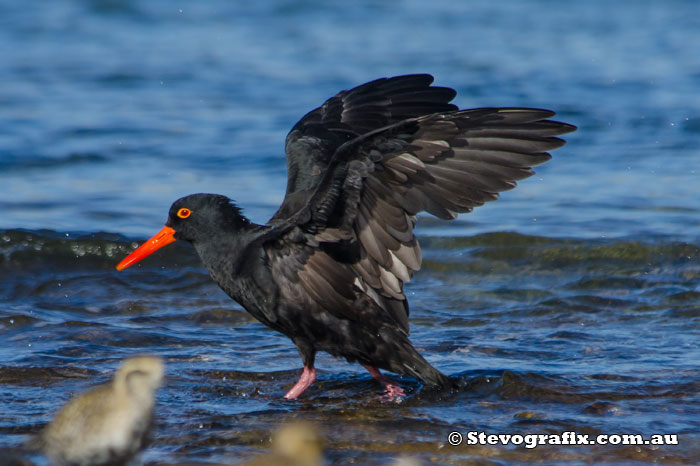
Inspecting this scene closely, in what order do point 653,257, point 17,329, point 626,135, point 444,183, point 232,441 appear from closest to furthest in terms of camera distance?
point 232,441, point 444,183, point 17,329, point 653,257, point 626,135

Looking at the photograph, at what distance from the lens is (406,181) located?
5234 mm

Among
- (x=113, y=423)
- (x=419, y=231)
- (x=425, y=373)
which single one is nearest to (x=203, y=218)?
(x=425, y=373)

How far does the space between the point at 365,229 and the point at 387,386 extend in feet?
3.21

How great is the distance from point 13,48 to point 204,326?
520 inches

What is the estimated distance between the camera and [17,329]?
22.2 feet

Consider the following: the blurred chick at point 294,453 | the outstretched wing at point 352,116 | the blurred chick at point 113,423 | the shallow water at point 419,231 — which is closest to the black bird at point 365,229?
the outstretched wing at point 352,116

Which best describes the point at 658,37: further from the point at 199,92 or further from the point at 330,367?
the point at 330,367

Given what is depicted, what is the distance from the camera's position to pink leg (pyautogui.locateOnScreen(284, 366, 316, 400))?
554 cm

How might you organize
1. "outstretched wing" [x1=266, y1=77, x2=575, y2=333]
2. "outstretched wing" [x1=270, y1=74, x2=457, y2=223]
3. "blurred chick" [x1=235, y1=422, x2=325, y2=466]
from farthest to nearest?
"outstretched wing" [x1=270, y1=74, x2=457, y2=223] < "outstretched wing" [x1=266, y1=77, x2=575, y2=333] < "blurred chick" [x1=235, y1=422, x2=325, y2=466]

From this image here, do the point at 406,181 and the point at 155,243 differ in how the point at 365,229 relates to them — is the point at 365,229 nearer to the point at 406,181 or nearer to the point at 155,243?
the point at 406,181

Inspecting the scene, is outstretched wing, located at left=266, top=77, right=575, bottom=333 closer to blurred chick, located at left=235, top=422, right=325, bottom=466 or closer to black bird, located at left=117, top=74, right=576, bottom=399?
black bird, located at left=117, top=74, right=576, bottom=399

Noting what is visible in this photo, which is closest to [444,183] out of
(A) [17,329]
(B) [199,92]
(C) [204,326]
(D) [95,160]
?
(C) [204,326]

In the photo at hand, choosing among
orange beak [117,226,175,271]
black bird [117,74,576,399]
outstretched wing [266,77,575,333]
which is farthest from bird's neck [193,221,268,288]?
Result: orange beak [117,226,175,271]

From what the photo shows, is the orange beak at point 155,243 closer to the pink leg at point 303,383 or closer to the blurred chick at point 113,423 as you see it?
the pink leg at point 303,383
